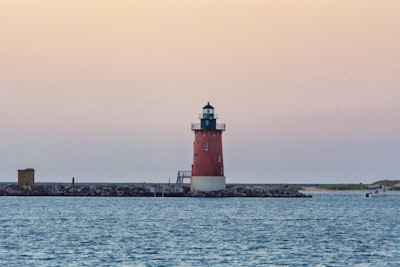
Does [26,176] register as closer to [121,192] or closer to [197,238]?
[121,192]

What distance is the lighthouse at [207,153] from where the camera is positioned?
82.2m

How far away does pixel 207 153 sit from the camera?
8212 cm

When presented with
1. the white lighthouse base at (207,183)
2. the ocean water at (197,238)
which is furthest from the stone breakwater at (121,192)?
the ocean water at (197,238)

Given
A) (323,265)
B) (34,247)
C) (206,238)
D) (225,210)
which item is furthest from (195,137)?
(323,265)

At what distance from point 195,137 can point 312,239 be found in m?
37.0

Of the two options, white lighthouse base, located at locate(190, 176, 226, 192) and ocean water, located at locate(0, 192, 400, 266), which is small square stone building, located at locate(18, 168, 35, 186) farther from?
ocean water, located at locate(0, 192, 400, 266)

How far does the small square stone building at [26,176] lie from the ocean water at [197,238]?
3349cm

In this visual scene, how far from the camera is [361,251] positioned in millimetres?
41719

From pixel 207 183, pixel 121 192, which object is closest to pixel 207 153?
pixel 207 183

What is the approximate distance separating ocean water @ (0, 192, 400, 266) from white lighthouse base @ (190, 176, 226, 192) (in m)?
10.2

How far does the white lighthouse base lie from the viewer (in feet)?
274

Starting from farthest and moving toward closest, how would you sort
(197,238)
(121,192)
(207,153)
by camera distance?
(121,192), (207,153), (197,238)

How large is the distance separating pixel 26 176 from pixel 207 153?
31.5 metres

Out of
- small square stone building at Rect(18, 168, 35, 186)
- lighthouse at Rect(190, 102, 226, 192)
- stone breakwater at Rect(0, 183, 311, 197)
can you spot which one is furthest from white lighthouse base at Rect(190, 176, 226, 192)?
small square stone building at Rect(18, 168, 35, 186)
